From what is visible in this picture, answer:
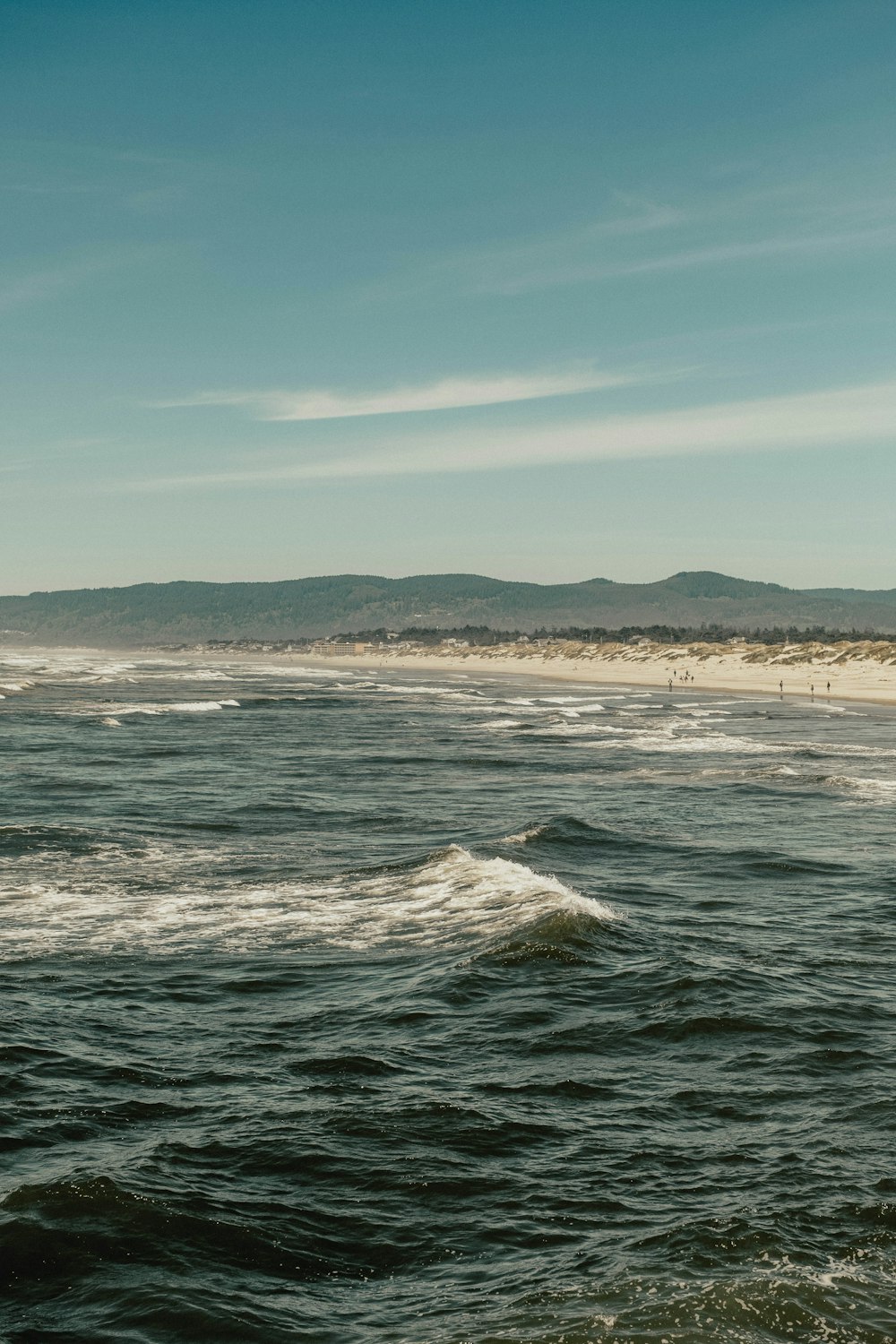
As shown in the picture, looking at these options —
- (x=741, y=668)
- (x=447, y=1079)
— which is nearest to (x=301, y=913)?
(x=447, y=1079)

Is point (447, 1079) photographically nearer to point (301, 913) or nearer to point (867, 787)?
point (301, 913)

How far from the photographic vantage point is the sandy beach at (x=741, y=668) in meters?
88.6

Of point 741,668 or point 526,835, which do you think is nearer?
point 526,835

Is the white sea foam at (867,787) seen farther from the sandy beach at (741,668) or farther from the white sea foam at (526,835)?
the sandy beach at (741,668)

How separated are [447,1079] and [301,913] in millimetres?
6574

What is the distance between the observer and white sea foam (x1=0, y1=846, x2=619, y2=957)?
1534cm

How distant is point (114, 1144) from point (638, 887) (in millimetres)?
11396

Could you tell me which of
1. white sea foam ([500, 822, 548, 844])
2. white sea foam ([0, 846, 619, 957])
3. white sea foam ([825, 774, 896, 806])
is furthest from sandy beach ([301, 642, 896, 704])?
white sea foam ([0, 846, 619, 957])

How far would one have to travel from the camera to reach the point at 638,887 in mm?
18891

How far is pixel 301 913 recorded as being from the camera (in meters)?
16.9

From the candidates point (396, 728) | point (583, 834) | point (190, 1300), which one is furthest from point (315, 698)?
point (190, 1300)

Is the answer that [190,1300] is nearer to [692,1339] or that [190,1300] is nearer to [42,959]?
[692,1339]

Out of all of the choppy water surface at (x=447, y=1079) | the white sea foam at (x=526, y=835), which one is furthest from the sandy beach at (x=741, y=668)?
the choppy water surface at (x=447, y=1079)

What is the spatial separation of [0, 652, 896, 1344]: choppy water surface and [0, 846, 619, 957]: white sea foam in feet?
0.29
